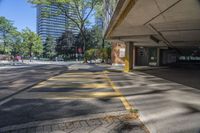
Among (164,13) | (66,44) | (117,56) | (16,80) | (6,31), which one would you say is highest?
(6,31)

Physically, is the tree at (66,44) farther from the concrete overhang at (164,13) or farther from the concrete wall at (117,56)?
the concrete overhang at (164,13)

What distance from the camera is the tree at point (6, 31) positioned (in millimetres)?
79131

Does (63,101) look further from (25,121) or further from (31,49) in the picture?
(31,49)

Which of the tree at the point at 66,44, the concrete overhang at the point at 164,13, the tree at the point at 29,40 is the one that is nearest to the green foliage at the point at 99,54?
the tree at the point at 66,44

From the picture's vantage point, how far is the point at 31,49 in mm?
91125

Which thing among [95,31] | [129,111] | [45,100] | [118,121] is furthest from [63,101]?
[95,31]

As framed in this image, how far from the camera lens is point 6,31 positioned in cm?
8069

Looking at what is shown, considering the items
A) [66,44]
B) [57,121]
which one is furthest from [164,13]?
[66,44]

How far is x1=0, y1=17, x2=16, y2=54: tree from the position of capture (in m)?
79.1

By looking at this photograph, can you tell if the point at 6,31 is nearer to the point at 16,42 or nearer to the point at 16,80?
the point at 16,42

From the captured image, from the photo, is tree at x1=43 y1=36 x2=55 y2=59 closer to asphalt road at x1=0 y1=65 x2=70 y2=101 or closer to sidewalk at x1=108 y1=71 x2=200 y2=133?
asphalt road at x1=0 y1=65 x2=70 y2=101

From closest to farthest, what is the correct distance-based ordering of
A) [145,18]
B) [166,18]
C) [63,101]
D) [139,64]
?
1. [63,101]
2. [166,18]
3. [145,18]
4. [139,64]

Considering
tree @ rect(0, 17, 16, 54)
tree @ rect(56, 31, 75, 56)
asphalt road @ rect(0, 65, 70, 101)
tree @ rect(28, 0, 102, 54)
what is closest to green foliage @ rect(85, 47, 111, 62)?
tree @ rect(28, 0, 102, 54)

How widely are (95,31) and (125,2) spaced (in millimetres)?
66414
